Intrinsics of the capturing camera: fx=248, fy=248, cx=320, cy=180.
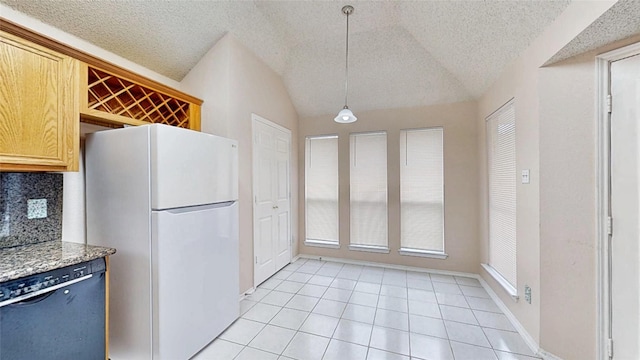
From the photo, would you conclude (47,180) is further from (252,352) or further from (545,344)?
(545,344)

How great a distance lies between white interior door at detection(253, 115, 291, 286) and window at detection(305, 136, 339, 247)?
444 mm

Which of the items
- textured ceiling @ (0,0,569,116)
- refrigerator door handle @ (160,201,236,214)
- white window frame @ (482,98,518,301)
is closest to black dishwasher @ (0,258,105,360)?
refrigerator door handle @ (160,201,236,214)

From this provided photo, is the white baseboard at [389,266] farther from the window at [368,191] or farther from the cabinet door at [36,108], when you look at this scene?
the cabinet door at [36,108]

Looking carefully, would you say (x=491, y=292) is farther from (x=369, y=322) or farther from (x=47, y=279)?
(x=47, y=279)

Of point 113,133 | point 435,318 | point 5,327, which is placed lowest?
point 435,318

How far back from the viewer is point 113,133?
1781mm

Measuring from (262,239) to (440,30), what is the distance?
307cm

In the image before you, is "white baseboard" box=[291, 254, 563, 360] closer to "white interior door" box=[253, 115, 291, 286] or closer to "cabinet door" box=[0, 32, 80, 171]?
"white interior door" box=[253, 115, 291, 286]

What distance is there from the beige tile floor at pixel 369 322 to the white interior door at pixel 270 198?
0.31 metres

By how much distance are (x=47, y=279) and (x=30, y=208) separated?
0.76 metres

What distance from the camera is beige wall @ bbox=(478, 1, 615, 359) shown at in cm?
168

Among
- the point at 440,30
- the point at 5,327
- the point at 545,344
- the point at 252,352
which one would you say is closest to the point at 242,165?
the point at 252,352

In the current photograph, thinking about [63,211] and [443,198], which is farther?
[443,198]

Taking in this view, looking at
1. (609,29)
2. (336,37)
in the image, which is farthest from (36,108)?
(609,29)
